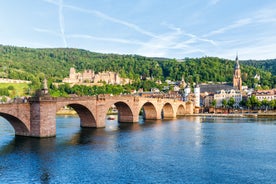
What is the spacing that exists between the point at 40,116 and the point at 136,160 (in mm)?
16381

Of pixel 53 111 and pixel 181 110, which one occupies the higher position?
pixel 53 111

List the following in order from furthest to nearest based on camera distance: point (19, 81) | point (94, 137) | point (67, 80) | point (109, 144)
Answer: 1. point (67, 80)
2. point (19, 81)
3. point (94, 137)
4. point (109, 144)

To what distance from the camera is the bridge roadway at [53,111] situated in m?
42.5

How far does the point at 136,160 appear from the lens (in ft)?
109

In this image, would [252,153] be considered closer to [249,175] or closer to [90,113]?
[249,175]

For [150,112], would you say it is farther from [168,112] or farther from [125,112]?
[125,112]

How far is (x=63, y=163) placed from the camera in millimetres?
31297

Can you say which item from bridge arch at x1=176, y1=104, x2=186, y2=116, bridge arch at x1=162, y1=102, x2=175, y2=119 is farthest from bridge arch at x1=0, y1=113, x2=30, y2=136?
bridge arch at x1=176, y1=104, x2=186, y2=116

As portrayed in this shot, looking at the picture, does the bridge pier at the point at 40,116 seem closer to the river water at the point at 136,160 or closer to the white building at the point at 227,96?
the river water at the point at 136,160

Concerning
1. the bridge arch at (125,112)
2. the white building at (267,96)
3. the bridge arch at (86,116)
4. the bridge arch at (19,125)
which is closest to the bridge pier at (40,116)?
the bridge arch at (19,125)

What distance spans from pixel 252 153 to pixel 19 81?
140383 millimetres

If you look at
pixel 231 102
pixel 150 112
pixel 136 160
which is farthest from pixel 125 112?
pixel 231 102

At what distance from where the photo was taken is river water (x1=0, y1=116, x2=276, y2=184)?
27016mm

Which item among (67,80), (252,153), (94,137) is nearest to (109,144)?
(94,137)
